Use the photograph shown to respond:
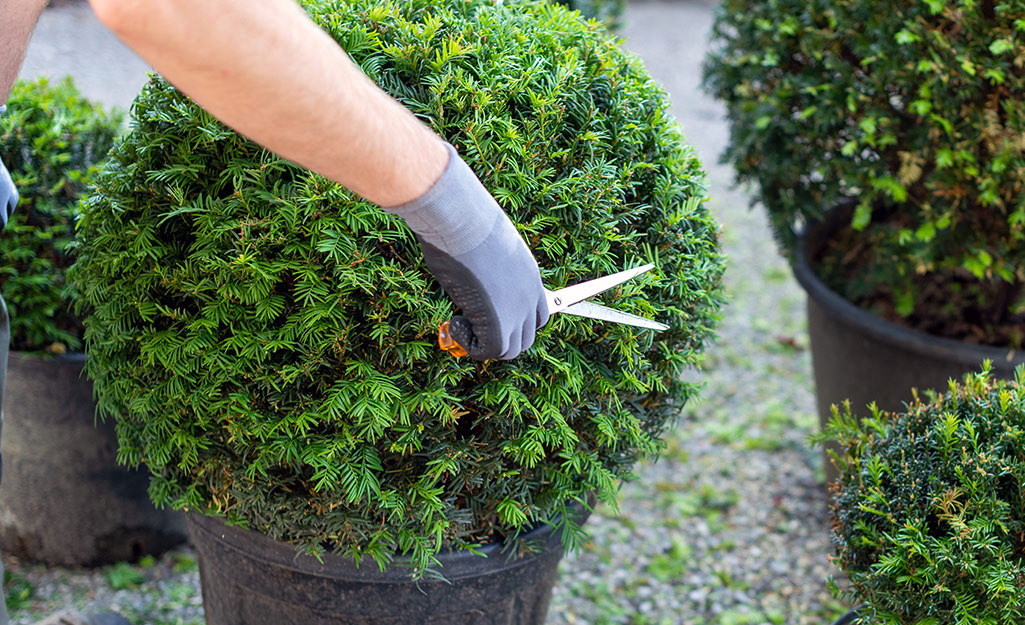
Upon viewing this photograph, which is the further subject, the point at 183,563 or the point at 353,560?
the point at 183,563

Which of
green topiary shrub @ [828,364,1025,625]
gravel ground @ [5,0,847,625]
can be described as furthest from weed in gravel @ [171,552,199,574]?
green topiary shrub @ [828,364,1025,625]

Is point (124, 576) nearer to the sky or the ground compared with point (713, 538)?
nearer to the sky

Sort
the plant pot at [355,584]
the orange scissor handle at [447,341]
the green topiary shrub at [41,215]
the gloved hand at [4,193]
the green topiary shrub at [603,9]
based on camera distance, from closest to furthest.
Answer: the orange scissor handle at [447,341], the plant pot at [355,584], the gloved hand at [4,193], the green topiary shrub at [41,215], the green topiary shrub at [603,9]

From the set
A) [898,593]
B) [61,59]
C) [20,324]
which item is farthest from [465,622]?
[61,59]

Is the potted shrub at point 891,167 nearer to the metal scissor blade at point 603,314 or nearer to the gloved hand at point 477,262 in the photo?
the metal scissor blade at point 603,314

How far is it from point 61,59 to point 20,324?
20.0ft

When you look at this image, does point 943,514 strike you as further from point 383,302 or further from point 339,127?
point 339,127

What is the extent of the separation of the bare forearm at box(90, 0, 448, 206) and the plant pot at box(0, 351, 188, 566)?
5.13 ft

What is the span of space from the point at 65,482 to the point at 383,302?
64.0 inches

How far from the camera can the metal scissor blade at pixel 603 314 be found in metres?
1.57

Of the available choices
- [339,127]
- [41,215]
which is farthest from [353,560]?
[41,215]

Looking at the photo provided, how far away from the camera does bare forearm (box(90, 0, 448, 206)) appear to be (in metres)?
1.09

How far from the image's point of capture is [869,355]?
9.49 ft

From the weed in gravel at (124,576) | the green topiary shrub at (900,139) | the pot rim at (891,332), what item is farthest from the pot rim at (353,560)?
the green topiary shrub at (900,139)
